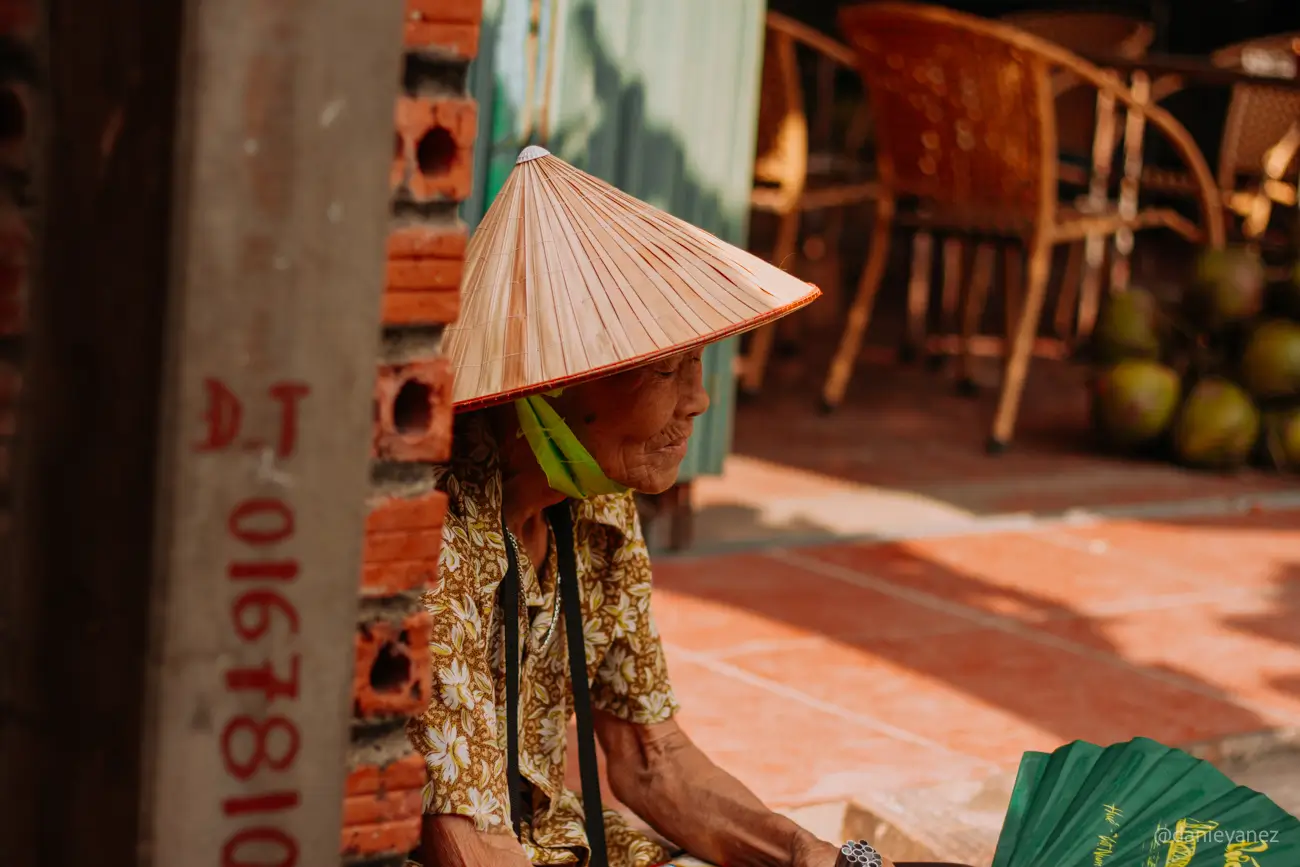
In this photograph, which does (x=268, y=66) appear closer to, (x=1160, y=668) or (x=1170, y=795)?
(x=1170, y=795)

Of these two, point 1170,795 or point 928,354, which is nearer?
point 1170,795

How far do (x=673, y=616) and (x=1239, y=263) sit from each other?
2.93 meters

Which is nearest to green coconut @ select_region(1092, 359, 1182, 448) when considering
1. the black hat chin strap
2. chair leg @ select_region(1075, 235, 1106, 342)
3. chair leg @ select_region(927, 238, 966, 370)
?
chair leg @ select_region(927, 238, 966, 370)

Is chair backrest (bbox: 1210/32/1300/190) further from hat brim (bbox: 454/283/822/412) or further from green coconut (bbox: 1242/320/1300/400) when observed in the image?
hat brim (bbox: 454/283/822/412)

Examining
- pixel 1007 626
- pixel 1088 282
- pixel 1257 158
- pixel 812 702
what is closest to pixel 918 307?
pixel 1088 282

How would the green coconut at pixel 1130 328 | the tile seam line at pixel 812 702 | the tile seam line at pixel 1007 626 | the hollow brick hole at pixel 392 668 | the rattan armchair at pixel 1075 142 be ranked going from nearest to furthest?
1. the hollow brick hole at pixel 392 668
2. the tile seam line at pixel 812 702
3. the tile seam line at pixel 1007 626
4. the green coconut at pixel 1130 328
5. the rattan armchair at pixel 1075 142

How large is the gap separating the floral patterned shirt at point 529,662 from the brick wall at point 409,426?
1.03 ft

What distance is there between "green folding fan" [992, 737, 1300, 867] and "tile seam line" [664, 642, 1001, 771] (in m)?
0.96

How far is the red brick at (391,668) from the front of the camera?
1.31 metres

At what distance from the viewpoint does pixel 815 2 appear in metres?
9.19

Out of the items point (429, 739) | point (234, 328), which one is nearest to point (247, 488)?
point (234, 328)

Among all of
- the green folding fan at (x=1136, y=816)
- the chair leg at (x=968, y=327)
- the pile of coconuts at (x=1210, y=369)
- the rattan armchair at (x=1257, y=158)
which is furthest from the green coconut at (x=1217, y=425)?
the green folding fan at (x=1136, y=816)

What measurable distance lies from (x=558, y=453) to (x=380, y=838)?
571mm

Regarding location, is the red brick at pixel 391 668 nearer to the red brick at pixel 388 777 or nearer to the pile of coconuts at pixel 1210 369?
the red brick at pixel 388 777
